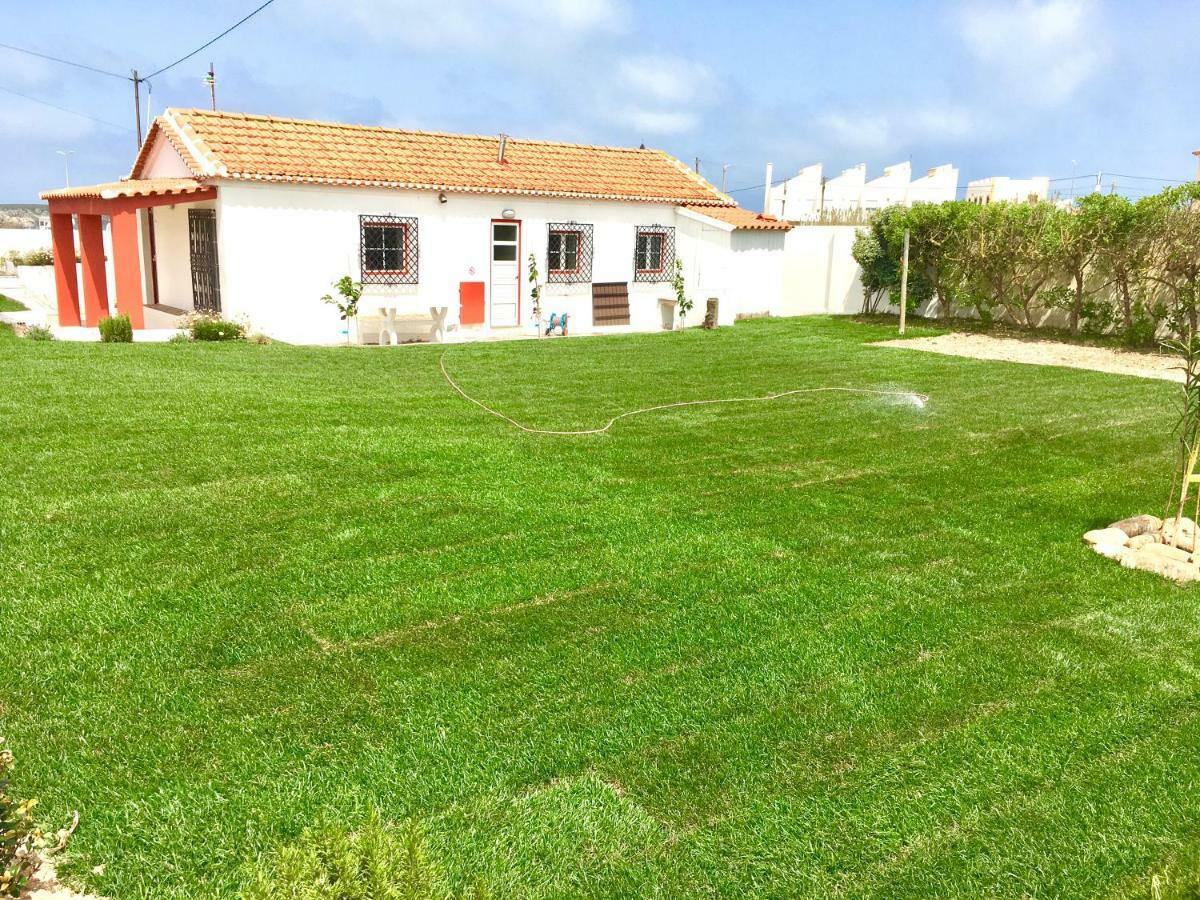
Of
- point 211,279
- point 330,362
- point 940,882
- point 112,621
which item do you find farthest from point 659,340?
point 940,882

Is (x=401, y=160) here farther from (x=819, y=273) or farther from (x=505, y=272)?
(x=819, y=273)

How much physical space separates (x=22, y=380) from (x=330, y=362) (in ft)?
13.9

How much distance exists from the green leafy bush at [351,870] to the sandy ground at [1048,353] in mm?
15039

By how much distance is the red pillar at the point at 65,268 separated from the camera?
18.8 meters

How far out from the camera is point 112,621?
4777 mm

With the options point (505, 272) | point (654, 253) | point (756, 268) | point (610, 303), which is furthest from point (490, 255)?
point (756, 268)

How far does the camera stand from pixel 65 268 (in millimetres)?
19141

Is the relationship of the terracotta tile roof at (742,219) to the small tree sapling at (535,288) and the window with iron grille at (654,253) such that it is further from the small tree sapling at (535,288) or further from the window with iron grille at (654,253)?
the small tree sapling at (535,288)

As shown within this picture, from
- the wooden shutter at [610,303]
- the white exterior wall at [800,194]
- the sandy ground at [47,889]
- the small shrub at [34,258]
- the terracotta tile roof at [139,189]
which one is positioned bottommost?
the sandy ground at [47,889]

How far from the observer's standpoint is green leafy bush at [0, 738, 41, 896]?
8.83 ft

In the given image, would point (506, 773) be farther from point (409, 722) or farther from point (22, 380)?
point (22, 380)

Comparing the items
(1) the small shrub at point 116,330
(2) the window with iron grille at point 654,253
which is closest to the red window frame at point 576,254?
(2) the window with iron grille at point 654,253

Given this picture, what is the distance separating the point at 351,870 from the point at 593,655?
7.35ft

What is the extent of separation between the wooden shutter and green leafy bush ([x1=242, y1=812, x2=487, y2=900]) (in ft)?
58.8
